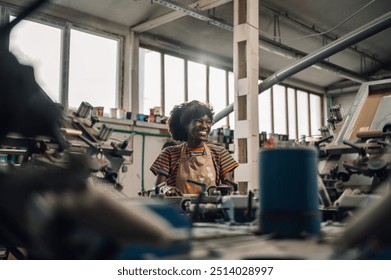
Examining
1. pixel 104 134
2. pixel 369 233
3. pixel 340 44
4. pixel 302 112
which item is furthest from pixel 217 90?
pixel 369 233

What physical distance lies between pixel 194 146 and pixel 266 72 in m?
5.44

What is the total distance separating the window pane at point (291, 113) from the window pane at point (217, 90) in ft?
7.36

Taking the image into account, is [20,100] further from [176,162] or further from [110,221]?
[176,162]

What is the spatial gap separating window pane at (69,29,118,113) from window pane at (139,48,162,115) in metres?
0.41

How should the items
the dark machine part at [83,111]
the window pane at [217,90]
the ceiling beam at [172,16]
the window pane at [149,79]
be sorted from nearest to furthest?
1. the dark machine part at [83,111]
2. the ceiling beam at [172,16]
3. the window pane at [149,79]
4. the window pane at [217,90]

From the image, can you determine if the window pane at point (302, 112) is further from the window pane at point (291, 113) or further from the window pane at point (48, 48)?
the window pane at point (48, 48)

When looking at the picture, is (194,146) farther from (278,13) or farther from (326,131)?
(278,13)

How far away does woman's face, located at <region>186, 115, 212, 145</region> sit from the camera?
2.66 m

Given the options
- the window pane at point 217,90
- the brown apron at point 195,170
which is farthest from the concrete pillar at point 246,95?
the window pane at point 217,90

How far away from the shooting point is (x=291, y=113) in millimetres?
9156

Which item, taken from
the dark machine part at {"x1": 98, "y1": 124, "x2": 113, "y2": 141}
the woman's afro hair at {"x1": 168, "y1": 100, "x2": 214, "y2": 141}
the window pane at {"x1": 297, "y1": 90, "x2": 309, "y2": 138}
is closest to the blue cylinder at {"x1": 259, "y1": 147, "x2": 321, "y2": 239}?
the dark machine part at {"x1": 98, "y1": 124, "x2": 113, "y2": 141}

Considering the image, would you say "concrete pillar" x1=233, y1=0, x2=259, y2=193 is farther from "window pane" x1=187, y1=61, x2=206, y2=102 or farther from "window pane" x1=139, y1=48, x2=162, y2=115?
"window pane" x1=187, y1=61, x2=206, y2=102

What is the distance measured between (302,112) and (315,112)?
60 cm

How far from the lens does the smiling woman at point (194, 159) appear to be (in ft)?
8.32
